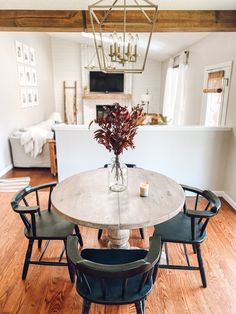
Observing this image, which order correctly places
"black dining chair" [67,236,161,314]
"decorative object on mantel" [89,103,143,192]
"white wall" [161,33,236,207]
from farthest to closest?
1. "white wall" [161,33,236,207]
2. "decorative object on mantel" [89,103,143,192]
3. "black dining chair" [67,236,161,314]

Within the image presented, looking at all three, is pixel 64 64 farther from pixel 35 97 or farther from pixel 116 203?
pixel 116 203

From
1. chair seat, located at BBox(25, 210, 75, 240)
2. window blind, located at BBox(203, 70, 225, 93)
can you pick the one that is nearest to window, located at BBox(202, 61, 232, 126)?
window blind, located at BBox(203, 70, 225, 93)

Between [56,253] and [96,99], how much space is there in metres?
6.67

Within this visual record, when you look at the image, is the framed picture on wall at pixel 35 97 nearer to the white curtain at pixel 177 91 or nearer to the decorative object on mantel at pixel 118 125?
the white curtain at pixel 177 91

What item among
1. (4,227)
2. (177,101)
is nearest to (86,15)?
(4,227)

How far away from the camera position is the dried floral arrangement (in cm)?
162

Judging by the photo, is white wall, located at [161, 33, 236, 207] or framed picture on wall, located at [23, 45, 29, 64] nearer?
white wall, located at [161, 33, 236, 207]

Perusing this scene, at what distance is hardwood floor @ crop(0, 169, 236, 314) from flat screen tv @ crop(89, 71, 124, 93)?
645 cm

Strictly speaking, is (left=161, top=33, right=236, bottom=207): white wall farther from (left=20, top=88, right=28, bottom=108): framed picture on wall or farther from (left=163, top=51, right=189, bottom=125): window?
(left=20, top=88, right=28, bottom=108): framed picture on wall

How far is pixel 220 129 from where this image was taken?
3.18 metres

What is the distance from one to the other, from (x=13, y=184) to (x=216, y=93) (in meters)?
3.51

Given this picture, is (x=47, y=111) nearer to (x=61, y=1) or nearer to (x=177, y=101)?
(x=177, y=101)

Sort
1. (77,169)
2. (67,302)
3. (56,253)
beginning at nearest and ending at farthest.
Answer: (67,302)
(56,253)
(77,169)

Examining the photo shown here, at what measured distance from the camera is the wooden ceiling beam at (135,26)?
2.73 m
